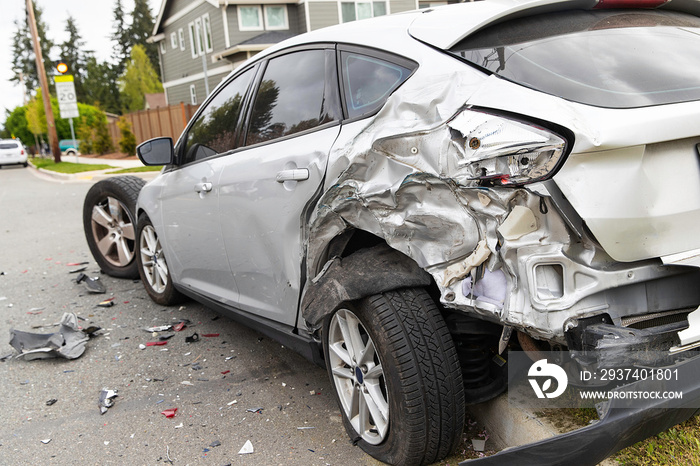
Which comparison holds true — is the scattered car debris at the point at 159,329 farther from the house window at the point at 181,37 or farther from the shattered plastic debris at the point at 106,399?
the house window at the point at 181,37

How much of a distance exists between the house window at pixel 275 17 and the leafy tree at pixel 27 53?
69396 millimetres

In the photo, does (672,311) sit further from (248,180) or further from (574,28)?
(248,180)

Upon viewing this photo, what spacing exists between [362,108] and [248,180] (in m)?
0.87

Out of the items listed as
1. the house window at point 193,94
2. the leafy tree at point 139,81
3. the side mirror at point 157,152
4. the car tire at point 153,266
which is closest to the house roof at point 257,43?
the house window at point 193,94

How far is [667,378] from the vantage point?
1.87 m

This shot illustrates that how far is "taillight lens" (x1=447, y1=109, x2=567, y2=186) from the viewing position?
6.33ft

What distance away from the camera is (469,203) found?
A: 2.14 m

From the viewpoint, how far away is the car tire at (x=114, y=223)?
5629 mm

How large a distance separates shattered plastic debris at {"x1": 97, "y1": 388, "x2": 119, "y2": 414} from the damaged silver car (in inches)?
39.0

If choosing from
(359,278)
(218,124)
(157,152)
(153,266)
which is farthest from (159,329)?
(359,278)

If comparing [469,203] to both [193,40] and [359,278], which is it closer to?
[359,278]

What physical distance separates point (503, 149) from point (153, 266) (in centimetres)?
381

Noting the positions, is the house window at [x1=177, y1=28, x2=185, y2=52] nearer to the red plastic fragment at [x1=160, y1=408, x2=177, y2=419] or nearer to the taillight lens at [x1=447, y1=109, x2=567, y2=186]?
the red plastic fragment at [x1=160, y1=408, x2=177, y2=419]

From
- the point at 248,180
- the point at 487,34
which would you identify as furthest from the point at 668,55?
the point at 248,180
